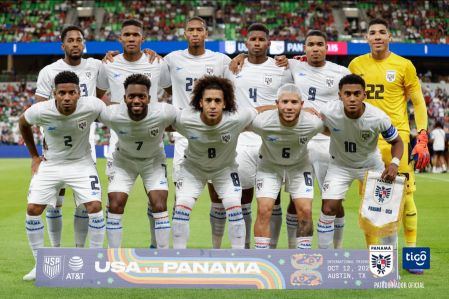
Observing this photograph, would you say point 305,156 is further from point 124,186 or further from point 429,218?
point 429,218

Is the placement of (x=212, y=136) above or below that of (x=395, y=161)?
above

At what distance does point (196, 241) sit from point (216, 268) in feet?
11.4

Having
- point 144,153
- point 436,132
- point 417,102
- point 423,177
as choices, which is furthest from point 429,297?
point 436,132

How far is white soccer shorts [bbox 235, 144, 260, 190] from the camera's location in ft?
26.4

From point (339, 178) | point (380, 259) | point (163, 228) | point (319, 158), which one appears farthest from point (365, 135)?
point (163, 228)

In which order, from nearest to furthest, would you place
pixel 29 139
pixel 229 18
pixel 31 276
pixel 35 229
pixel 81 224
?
pixel 31 276 < pixel 35 229 < pixel 29 139 < pixel 81 224 < pixel 229 18

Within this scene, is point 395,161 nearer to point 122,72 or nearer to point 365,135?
point 365,135

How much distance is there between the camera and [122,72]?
8.23 metres

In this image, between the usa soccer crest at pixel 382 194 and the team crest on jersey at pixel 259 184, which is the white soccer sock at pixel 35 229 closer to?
the team crest on jersey at pixel 259 184

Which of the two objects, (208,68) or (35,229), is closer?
(35,229)

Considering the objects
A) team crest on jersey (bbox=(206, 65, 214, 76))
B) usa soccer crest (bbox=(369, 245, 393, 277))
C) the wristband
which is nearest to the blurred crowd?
team crest on jersey (bbox=(206, 65, 214, 76))

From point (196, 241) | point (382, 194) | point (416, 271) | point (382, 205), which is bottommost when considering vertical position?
point (196, 241)

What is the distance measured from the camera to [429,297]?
618 cm

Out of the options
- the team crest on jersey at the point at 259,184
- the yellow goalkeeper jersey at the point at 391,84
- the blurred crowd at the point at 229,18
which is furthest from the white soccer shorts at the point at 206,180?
the blurred crowd at the point at 229,18
